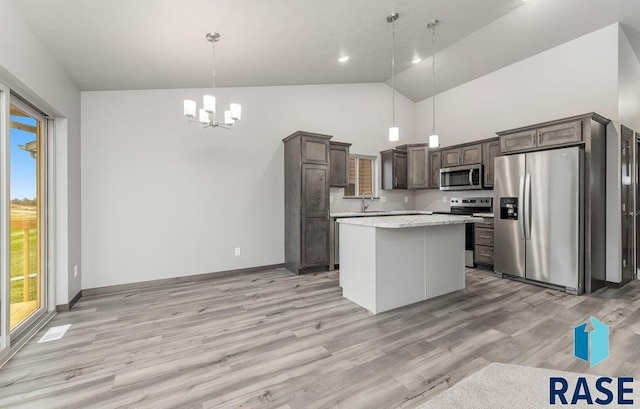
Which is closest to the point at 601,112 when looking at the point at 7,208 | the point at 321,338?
the point at 321,338

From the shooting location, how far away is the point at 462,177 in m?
5.20

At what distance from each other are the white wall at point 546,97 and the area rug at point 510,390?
2945 millimetres

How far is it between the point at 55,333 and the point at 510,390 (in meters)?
3.68

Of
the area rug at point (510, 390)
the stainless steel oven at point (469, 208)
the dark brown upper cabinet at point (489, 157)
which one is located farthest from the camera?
the stainless steel oven at point (469, 208)

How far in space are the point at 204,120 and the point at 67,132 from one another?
1592 mm

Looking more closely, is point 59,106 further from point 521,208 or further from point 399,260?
point 521,208

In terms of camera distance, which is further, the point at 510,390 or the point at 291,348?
the point at 291,348

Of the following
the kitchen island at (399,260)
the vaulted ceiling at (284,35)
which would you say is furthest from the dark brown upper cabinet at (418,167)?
the kitchen island at (399,260)

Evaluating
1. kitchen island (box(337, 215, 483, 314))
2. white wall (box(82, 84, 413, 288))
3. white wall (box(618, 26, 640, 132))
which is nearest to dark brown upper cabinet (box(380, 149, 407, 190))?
white wall (box(82, 84, 413, 288))

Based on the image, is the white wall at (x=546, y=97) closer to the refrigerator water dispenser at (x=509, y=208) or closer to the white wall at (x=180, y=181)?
the refrigerator water dispenser at (x=509, y=208)

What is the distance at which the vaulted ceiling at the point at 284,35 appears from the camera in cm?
245

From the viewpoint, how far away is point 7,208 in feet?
7.22

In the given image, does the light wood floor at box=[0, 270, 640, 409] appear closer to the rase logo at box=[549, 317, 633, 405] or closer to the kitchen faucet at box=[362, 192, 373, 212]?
the rase logo at box=[549, 317, 633, 405]

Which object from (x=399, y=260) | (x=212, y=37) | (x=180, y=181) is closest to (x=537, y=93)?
(x=399, y=260)
